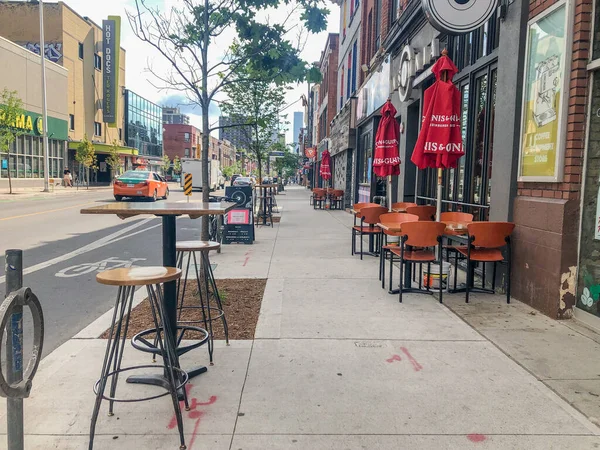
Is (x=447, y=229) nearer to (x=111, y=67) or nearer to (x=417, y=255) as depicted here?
(x=417, y=255)

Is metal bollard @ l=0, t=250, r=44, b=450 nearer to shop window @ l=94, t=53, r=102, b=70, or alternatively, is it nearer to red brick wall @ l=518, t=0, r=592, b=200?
red brick wall @ l=518, t=0, r=592, b=200

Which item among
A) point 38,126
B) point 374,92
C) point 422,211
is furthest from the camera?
point 38,126

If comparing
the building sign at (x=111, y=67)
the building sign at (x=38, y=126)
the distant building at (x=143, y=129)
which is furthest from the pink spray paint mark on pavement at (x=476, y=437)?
the distant building at (x=143, y=129)

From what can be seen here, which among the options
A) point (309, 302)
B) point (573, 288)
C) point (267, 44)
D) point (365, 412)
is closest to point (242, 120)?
point (267, 44)

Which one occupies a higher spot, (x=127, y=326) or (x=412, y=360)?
(x=127, y=326)

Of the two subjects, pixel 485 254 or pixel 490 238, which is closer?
pixel 490 238

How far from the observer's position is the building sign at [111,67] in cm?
5094

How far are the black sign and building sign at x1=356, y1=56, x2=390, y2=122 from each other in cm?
3982

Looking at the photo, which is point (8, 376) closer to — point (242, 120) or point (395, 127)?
point (395, 127)

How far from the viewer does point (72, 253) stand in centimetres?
991

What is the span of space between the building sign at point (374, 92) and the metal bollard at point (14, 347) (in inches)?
520

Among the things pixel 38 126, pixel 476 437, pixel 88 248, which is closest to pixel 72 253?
pixel 88 248

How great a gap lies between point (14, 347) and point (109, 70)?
55.2 m

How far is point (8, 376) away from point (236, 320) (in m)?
3.31
